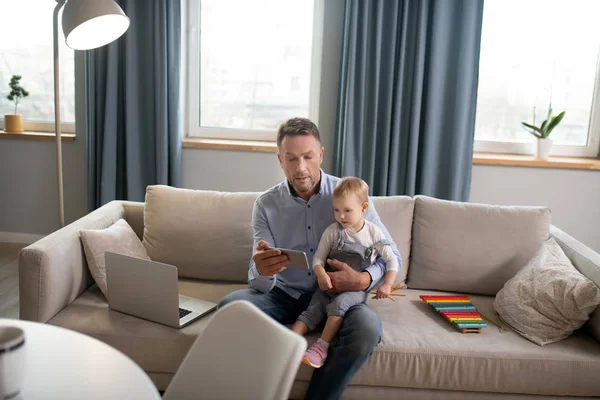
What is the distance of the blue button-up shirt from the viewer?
2.30 m

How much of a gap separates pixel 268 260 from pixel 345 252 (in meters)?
0.31

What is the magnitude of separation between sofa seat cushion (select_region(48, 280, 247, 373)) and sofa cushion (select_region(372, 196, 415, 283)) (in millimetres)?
879

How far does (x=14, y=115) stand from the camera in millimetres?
4043

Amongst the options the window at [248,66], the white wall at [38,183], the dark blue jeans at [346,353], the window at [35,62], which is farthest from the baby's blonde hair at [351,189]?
the window at [35,62]

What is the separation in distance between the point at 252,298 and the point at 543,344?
105 cm

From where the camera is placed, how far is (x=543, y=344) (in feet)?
6.82

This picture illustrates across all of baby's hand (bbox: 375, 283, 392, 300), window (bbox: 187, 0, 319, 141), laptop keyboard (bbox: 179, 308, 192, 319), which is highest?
window (bbox: 187, 0, 319, 141)

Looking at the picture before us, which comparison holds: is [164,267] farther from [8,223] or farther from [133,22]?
[8,223]

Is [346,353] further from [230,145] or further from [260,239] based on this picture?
[230,145]

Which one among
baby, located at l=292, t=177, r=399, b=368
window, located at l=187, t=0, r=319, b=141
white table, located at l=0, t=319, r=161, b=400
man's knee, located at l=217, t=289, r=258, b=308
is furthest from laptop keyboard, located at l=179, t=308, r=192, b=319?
window, located at l=187, t=0, r=319, b=141

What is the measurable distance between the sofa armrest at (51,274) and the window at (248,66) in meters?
1.79

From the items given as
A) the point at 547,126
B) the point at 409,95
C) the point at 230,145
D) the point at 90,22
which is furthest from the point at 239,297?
the point at 547,126

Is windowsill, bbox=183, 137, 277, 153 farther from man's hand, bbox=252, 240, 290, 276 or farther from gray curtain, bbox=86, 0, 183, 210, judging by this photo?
man's hand, bbox=252, 240, 290, 276

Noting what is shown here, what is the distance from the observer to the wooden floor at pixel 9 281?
3.03 meters
